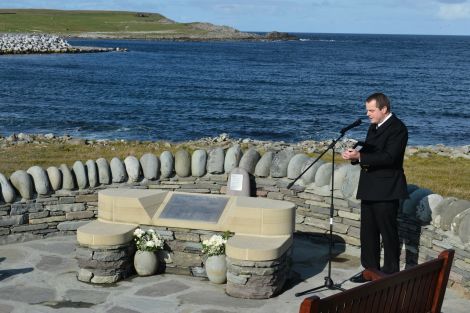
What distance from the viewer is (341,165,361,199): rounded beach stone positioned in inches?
372

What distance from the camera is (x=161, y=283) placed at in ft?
26.8

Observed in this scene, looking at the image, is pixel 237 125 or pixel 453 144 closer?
pixel 453 144

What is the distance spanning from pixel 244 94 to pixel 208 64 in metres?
34.9

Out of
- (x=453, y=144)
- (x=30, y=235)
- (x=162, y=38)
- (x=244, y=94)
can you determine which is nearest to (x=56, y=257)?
(x=30, y=235)

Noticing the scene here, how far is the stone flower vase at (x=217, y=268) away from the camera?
8102 millimetres

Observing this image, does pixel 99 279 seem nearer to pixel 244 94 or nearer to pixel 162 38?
pixel 244 94

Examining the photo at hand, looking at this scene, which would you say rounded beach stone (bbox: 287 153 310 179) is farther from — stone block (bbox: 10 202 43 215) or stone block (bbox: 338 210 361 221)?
stone block (bbox: 10 202 43 215)

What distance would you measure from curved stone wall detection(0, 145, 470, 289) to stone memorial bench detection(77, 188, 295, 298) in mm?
1245

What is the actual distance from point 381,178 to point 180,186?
3.63m

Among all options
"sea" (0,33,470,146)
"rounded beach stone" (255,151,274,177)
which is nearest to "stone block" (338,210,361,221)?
"rounded beach stone" (255,151,274,177)

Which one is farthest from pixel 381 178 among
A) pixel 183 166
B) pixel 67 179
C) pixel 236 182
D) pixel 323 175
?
pixel 67 179

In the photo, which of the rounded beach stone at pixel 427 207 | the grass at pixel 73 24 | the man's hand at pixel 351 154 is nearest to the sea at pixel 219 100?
the rounded beach stone at pixel 427 207

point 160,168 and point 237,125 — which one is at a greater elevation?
point 160,168

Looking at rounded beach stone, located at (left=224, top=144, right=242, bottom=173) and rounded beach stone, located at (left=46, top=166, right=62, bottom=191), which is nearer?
rounded beach stone, located at (left=46, top=166, right=62, bottom=191)
